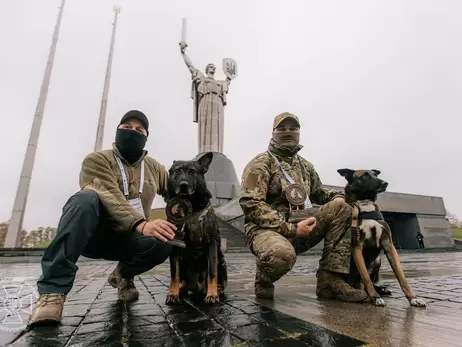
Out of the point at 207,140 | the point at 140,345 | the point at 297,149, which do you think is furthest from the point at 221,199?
the point at 140,345

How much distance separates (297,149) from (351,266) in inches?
52.6

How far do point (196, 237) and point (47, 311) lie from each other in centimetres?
129

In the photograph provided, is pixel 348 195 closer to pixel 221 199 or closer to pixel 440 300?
pixel 440 300

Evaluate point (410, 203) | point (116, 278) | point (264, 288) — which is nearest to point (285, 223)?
point (264, 288)

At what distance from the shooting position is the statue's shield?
26312 mm

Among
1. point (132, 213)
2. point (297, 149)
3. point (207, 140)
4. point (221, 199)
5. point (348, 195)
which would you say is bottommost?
point (132, 213)

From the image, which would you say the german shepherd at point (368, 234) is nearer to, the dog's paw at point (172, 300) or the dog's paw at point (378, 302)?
the dog's paw at point (378, 302)

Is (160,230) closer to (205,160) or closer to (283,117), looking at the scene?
(205,160)

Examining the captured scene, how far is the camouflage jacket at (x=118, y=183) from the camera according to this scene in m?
2.53

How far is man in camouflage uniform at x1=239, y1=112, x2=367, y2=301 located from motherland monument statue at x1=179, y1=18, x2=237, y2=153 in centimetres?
2108

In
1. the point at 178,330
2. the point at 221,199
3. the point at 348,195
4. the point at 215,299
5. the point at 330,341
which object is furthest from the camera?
the point at 221,199

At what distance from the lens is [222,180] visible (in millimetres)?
22703

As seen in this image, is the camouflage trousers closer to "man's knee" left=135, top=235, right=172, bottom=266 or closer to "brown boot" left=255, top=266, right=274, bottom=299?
"brown boot" left=255, top=266, right=274, bottom=299

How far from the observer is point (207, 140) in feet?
81.0
